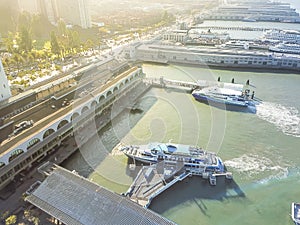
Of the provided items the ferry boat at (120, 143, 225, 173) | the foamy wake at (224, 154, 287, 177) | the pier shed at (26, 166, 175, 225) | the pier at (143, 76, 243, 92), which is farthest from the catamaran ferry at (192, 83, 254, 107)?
the pier shed at (26, 166, 175, 225)

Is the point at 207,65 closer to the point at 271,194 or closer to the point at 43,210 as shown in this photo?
the point at 271,194

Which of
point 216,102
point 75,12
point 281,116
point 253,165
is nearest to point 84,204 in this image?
point 253,165

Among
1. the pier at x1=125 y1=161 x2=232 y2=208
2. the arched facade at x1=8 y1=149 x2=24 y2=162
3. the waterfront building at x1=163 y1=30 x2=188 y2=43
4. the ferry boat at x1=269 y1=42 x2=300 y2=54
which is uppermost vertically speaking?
the waterfront building at x1=163 y1=30 x2=188 y2=43

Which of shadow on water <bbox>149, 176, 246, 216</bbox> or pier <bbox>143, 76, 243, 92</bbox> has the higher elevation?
pier <bbox>143, 76, 243, 92</bbox>

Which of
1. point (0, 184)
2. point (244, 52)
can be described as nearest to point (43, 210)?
point (0, 184)

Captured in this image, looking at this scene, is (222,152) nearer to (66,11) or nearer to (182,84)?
(182,84)

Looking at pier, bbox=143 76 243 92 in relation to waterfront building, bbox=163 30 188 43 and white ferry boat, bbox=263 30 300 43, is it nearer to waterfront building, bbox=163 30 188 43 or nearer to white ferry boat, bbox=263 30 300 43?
waterfront building, bbox=163 30 188 43
